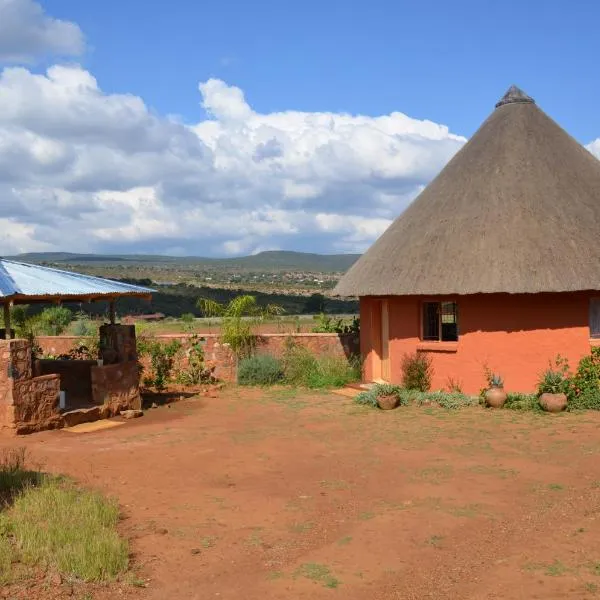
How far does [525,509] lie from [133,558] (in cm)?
397

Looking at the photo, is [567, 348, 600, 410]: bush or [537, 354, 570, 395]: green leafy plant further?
[537, 354, 570, 395]: green leafy plant

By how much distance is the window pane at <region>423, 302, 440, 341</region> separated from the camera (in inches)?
590

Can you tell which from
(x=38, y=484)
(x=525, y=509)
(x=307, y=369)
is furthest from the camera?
(x=307, y=369)

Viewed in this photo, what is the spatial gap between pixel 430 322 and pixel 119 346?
6553 millimetres

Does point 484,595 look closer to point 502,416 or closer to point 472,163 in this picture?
point 502,416

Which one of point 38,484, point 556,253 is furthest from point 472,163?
point 38,484

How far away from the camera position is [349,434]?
11328 millimetres

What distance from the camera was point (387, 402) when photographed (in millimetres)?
13422

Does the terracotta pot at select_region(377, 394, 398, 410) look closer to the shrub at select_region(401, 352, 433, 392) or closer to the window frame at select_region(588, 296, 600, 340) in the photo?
the shrub at select_region(401, 352, 433, 392)

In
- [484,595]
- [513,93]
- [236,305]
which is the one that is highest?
[513,93]

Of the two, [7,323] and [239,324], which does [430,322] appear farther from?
[7,323]

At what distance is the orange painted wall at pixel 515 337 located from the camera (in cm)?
1345

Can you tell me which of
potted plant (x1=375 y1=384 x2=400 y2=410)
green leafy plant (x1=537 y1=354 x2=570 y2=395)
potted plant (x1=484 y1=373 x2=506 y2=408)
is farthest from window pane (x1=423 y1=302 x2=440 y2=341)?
green leafy plant (x1=537 y1=354 x2=570 y2=395)

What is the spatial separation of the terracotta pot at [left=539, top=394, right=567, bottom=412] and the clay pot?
0.74 metres
